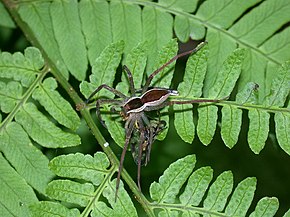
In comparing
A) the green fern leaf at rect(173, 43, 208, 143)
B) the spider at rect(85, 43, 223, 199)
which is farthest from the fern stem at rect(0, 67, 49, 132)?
the green fern leaf at rect(173, 43, 208, 143)

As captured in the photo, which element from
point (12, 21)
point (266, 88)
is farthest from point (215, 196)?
point (12, 21)

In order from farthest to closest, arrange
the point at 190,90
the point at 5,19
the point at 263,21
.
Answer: the point at 5,19
the point at 263,21
the point at 190,90

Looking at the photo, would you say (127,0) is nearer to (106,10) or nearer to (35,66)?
(106,10)

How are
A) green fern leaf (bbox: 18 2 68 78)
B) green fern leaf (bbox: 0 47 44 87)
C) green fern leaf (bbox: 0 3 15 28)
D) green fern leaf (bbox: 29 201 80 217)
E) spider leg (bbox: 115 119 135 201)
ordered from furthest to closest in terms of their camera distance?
1. green fern leaf (bbox: 0 3 15 28)
2. green fern leaf (bbox: 18 2 68 78)
3. green fern leaf (bbox: 0 47 44 87)
4. spider leg (bbox: 115 119 135 201)
5. green fern leaf (bbox: 29 201 80 217)

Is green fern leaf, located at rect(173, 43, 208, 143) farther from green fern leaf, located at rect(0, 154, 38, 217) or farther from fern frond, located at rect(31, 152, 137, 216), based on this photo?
green fern leaf, located at rect(0, 154, 38, 217)

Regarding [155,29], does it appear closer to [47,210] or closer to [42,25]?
[42,25]

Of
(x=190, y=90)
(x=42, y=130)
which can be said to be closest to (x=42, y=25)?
(x=42, y=130)
